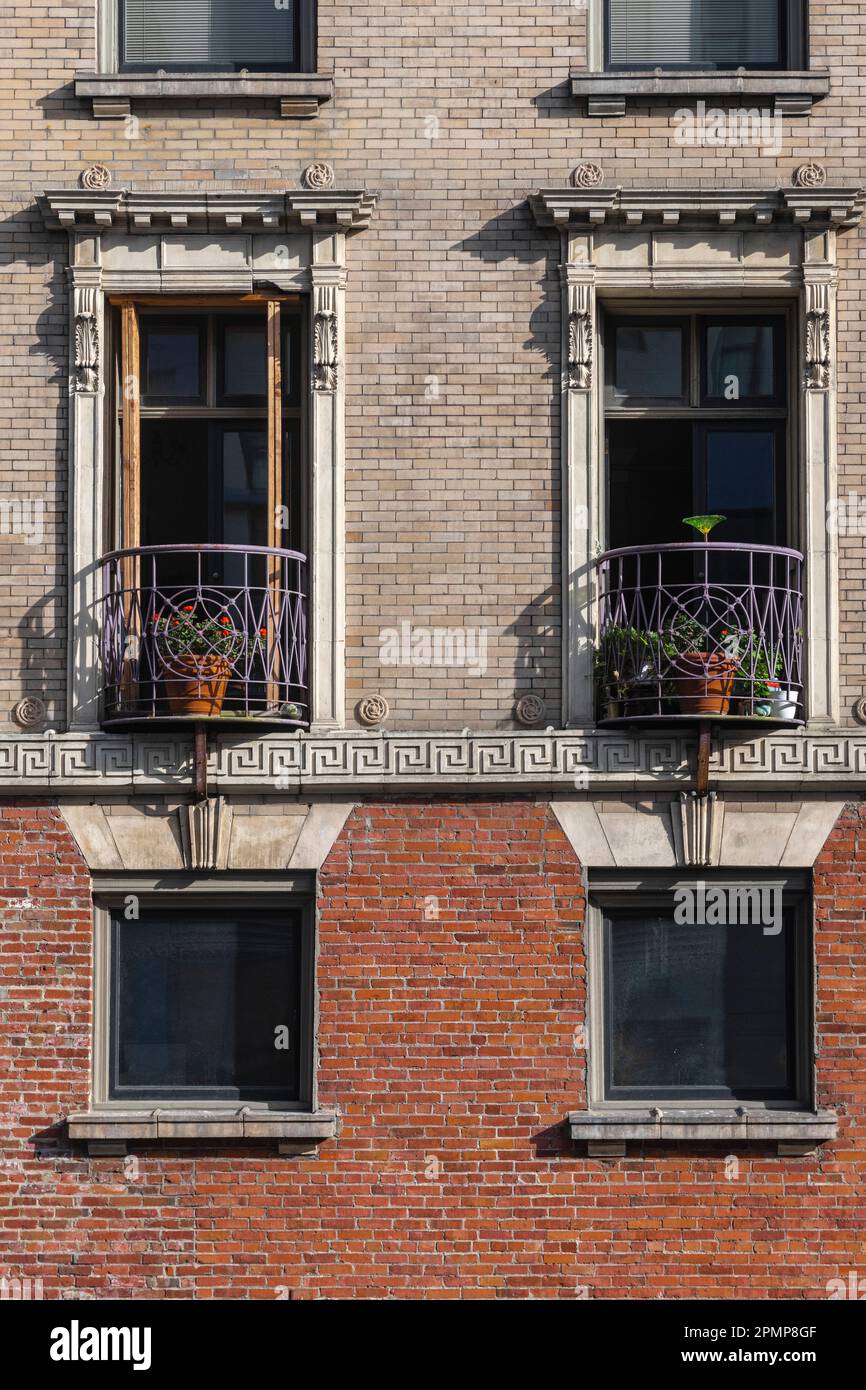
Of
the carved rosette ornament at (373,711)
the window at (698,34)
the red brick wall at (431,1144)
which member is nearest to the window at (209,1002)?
the red brick wall at (431,1144)

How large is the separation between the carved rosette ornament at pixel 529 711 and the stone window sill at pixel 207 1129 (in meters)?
3.07

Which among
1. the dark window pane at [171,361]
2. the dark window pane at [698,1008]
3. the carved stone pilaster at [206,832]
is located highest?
the dark window pane at [171,361]

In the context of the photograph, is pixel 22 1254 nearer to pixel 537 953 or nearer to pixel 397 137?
pixel 537 953

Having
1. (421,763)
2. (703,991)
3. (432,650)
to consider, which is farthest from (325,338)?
(703,991)

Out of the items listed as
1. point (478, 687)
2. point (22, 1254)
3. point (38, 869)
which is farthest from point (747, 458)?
point (22, 1254)

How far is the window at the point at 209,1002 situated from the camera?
12766 mm

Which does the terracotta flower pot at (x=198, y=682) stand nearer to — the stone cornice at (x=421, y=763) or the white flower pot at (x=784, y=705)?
the stone cornice at (x=421, y=763)

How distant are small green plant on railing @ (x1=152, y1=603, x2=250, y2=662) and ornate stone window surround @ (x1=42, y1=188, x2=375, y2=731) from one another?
57 centimetres

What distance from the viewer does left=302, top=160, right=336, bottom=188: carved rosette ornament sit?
42.7 ft

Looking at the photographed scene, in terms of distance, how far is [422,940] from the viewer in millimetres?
12570

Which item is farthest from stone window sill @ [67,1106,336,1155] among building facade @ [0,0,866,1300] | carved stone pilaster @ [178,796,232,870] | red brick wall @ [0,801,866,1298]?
carved stone pilaster @ [178,796,232,870]

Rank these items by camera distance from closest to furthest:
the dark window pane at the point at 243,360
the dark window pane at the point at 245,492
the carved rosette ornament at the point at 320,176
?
the carved rosette ornament at the point at 320,176
the dark window pane at the point at 245,492
the dark window pane at the point at 243,360

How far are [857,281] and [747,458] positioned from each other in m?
1.49

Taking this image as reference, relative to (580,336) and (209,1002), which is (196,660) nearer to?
(209,1002)
